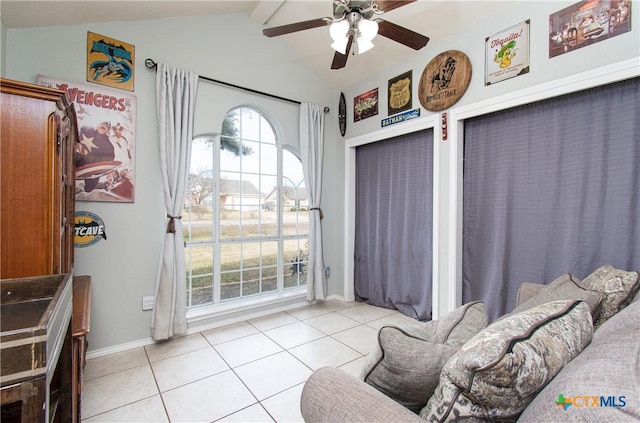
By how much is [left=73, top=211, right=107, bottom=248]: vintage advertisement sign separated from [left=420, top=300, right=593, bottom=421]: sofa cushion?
9.23 feet

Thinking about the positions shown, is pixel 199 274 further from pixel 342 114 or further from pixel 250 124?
pixel 342 114

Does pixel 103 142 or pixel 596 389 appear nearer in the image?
pixel 596 389

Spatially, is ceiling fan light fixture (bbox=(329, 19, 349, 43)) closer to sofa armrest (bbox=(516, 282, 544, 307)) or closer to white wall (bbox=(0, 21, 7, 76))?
sofa armrest (bbox=(516, 282, 544, 307))

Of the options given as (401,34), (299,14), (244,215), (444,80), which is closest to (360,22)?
(401,34)

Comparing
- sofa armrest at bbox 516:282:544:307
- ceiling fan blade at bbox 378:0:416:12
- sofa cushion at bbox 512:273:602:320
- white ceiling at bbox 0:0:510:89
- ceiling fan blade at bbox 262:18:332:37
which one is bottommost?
A: sofa armrest at bbox 516:282:544:307

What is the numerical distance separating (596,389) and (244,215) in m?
3.17

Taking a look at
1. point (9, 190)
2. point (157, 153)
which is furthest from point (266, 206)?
point (9, 190)

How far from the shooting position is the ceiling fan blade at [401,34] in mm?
1916

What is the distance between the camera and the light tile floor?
1.78 meters

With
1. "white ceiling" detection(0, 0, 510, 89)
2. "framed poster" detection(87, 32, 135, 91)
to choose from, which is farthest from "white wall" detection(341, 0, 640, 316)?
"framed poster" detection(87, 32, 135, 91)

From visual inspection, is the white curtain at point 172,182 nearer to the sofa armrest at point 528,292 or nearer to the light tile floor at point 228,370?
the light tile floor at point 228,370

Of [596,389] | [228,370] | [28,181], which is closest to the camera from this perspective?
[596,389]

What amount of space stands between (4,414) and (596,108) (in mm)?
3581

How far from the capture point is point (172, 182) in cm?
271
